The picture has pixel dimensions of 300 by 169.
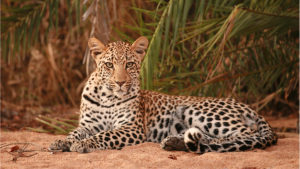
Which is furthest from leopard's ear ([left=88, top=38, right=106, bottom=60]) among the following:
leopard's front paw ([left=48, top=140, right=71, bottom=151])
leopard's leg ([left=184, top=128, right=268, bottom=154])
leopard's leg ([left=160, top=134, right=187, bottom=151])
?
leopard's leg ([left=184, top=128, right=268, bottom=154])

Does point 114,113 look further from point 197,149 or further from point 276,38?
point 276,38

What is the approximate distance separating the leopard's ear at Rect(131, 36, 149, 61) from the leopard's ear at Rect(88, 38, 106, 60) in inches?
14.7

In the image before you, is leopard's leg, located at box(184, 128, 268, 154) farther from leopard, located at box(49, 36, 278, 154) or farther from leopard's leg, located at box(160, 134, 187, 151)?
leopard's leg, located at box(160, 134, 187, 151)

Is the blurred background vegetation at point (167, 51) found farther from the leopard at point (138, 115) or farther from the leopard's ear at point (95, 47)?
the leopard at point (138, 115)

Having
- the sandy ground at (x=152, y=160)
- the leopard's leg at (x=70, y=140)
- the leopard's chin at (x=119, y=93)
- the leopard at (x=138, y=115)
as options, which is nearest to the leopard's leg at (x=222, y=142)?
the leopard at (x=138, y=115)

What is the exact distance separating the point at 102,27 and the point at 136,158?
212cm

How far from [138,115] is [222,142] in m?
1.19

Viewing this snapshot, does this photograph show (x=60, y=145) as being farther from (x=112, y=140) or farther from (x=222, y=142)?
(x=222, y=142)

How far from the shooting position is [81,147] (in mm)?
4750

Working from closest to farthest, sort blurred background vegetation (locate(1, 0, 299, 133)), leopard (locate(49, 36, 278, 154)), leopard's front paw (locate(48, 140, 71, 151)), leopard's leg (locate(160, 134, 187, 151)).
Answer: leopard's front paw (locate(48, 140, 71, 151)) < leopard's leg (locate(160, 134, 187, 151)) < leopard (locate(49, 36, 278, 154)) < blurred background vegetation (locate(1, 0, 299, 133))

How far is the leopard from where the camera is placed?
5.18 metres

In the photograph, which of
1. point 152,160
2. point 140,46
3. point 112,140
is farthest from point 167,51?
point 152,160

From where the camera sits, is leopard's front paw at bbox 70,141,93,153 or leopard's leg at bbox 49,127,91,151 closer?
leopard's front paw at bbox 70,141,93,153

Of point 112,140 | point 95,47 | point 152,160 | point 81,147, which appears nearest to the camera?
point 152,160
